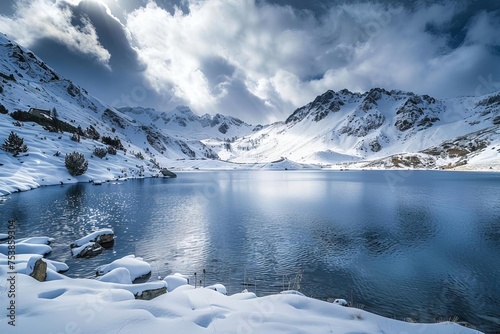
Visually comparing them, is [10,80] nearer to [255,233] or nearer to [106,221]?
[106,221]

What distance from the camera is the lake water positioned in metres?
16.2

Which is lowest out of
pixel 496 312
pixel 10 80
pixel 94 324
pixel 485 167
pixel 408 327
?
pixel 496 312

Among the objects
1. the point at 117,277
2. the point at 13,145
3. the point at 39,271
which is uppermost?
the point at 13,145

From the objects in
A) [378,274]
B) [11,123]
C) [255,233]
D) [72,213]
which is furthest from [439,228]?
[11,123]

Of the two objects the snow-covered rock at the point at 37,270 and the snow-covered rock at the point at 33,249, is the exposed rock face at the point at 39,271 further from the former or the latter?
the snow-covered rock at the point at 33,249

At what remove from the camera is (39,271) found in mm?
12500

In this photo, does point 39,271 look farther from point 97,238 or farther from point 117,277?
point 97,238

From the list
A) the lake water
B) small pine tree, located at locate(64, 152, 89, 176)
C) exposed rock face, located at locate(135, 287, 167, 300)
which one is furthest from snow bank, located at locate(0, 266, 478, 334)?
small pine tree, located at locate(64, 152, 89, 176)

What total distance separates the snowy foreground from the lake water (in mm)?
4853

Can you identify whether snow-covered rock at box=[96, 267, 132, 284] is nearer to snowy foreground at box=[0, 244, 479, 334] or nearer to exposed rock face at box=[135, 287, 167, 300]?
snowy foreground at box=[0, 244, 479, 334]

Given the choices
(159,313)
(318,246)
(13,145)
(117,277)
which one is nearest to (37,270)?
(117,277)

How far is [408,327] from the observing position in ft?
34.4

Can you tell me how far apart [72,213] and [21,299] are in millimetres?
30510

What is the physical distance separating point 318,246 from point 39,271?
21.9 metres
